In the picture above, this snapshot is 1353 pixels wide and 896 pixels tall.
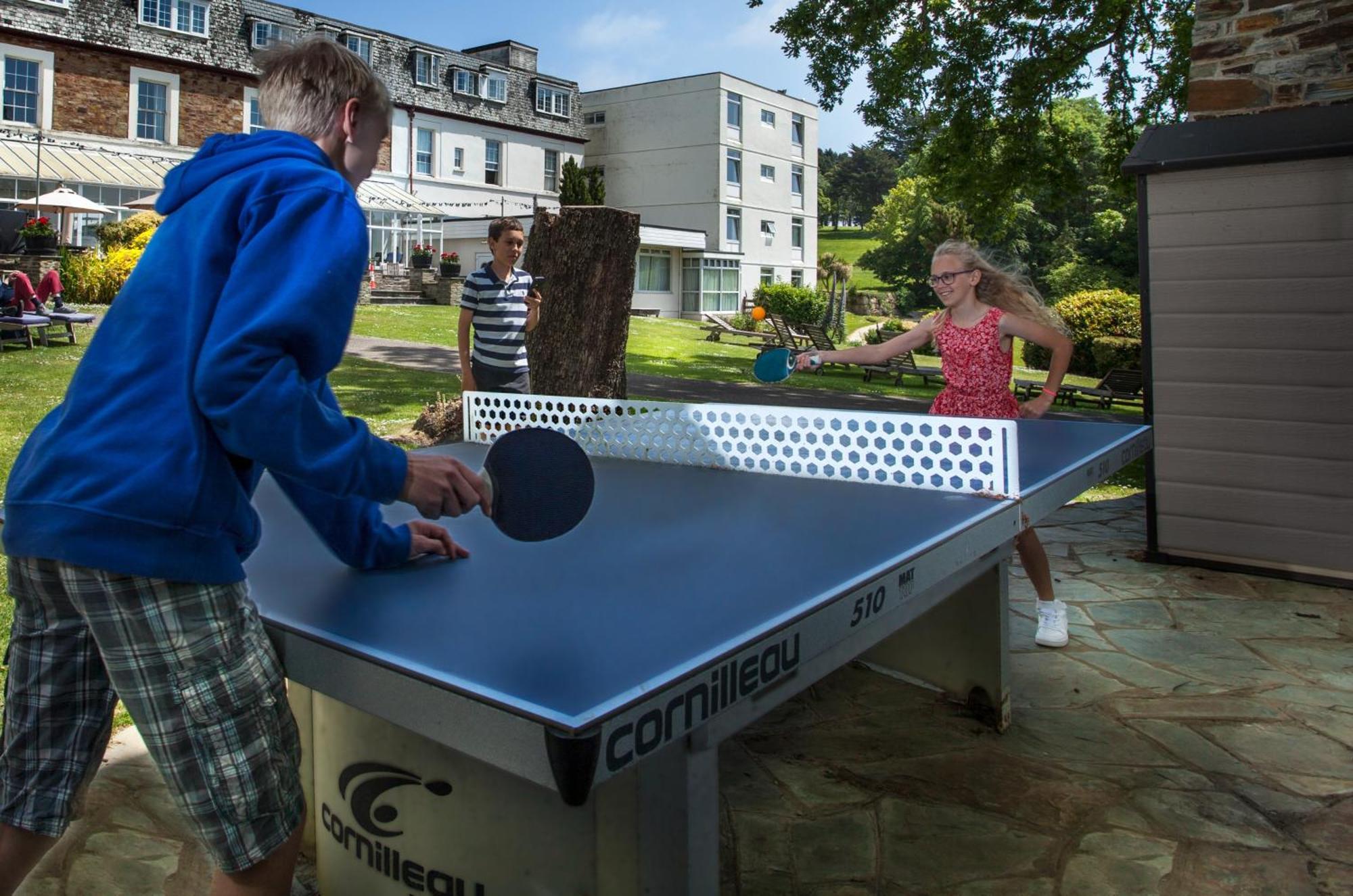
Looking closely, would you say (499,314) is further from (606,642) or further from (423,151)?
(423,151)

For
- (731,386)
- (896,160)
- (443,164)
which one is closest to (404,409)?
(731,386)

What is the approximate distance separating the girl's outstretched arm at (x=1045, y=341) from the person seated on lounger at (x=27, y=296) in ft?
46.7

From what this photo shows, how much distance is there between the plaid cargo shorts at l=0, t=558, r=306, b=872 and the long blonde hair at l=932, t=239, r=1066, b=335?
388cm

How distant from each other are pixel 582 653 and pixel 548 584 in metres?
0.47

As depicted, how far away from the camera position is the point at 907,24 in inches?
579

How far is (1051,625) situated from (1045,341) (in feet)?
4.33

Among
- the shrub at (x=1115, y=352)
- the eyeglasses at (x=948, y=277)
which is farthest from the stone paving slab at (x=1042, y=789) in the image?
the shrub at (x=1115, y=352)

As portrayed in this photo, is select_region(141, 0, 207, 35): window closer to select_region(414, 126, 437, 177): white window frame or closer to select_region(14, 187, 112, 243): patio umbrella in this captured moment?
select_region(414, 126, 437, 177): white window frame

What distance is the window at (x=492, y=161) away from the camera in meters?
42.3

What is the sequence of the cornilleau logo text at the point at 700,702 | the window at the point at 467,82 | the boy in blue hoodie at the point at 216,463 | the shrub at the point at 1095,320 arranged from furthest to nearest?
the window at the point at 467,82 → the shrub at the point at 1095,320 → the boy in blue hoodie at the point at 216,463 → the cornilleau logo text at the point at 700,702

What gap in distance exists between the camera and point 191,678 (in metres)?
1.65

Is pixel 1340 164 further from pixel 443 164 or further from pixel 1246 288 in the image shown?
pixel 443 164

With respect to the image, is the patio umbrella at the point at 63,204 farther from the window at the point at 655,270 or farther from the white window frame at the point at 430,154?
the window at the point at 655,270

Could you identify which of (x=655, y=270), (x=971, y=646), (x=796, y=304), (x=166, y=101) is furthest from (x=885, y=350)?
(x=655, y=270)
